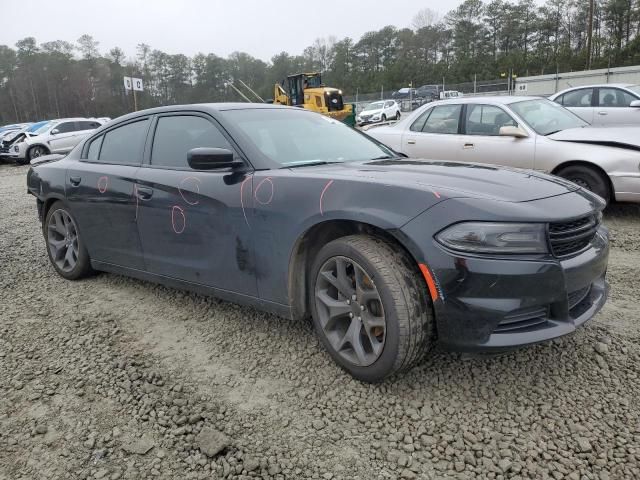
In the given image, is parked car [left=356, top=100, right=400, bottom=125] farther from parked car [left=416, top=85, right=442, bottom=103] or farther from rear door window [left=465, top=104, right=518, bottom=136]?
rear door window [left=465, top=104, right=518, bottom=136]

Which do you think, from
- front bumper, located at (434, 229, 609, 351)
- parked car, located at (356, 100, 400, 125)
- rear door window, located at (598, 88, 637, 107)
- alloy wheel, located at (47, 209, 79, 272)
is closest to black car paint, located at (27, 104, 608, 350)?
front bumper, located at (434, 229, 609, 351)

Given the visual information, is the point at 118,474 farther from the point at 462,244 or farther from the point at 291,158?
the point at 291,158

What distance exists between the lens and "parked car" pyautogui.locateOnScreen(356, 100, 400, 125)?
101 feet

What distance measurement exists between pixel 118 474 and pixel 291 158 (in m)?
1.94

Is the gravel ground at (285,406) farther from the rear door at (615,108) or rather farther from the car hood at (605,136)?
the rear door at (615,108)

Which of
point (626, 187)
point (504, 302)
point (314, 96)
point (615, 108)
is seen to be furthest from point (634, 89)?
point (314, 96)

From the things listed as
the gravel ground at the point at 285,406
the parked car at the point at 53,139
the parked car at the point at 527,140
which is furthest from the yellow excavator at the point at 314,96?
the gravel ground at the point at 285,406

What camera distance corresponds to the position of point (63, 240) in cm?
457

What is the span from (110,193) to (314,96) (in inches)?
829

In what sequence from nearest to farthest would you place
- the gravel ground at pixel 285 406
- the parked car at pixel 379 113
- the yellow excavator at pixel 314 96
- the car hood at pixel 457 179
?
the gravel ground at pixel 285 406 → the car hood at pixel 457 179 → the yellow excavator at pixel 314 96 → the parked car at pixel 379 113

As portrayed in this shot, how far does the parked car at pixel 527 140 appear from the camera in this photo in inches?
219

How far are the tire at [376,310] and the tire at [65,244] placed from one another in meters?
2.57

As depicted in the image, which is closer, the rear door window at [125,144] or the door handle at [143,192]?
the door handle at [143,192]

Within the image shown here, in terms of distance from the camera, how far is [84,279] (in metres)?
4.52
